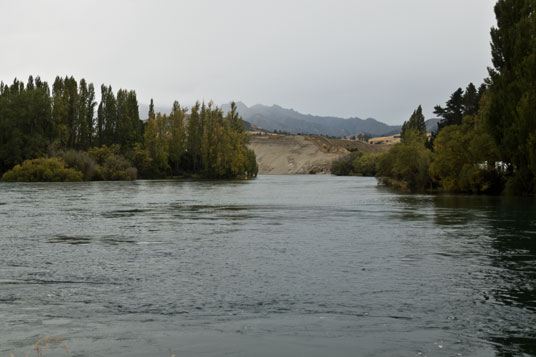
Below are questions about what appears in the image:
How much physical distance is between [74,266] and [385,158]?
198ft

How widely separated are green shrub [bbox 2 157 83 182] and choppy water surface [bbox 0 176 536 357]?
6074 centimetres

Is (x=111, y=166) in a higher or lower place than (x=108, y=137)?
lower

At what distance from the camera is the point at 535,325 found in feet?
28.0

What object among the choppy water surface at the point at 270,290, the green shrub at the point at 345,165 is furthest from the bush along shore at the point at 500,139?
the green shrub at the point at 345,165

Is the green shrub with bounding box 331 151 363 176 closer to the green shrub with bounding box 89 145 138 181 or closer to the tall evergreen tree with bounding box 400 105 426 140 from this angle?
the tall evergreen tree with bounding box 400 105 426 140

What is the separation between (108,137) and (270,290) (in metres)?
101

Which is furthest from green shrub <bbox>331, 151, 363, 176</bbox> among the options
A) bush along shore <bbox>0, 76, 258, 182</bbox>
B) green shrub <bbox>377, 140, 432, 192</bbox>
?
green shrub <bbox>377, 140, 432, 192</bbox>

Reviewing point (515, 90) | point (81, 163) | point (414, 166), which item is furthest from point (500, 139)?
point (81, 163)

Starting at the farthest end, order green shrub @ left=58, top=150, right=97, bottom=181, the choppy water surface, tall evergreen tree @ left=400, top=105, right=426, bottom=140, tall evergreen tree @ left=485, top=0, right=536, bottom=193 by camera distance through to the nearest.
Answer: tall evergreen tree @ left=400, top=105, right=426, bottom=140 → green shrub @ left=58, top=150, right=97, bottom=181 → tall evergreen tree @ left=485, top=0, right=536, bottom=193 → the choppy water surface

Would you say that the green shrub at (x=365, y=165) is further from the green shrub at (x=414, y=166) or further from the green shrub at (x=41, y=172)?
the green shrub at (x=41, y=172)

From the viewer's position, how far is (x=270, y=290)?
1109 cm

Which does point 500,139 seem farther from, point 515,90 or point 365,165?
point 365,165

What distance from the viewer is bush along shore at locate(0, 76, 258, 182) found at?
8931 centimetres

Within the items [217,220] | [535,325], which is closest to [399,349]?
[535,325]
